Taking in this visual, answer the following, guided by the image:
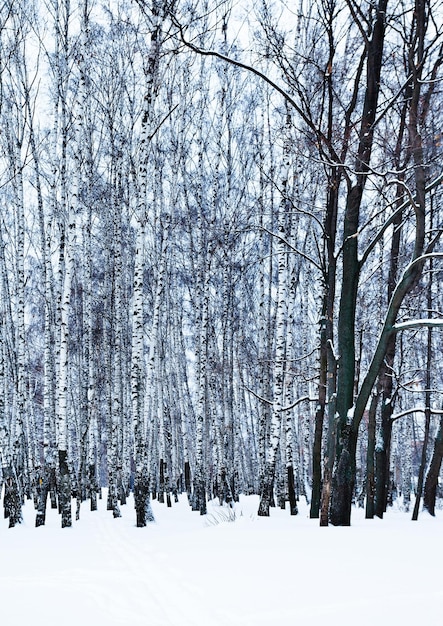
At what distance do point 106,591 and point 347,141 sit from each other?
7.10m

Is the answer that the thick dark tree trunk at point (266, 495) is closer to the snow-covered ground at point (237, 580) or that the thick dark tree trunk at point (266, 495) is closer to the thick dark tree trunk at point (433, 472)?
the snow-covered ground at point (237, 580)

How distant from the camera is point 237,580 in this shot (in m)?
5.16

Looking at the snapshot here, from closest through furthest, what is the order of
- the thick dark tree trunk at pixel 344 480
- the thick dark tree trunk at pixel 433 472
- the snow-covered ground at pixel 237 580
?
the snow-covered ground at pixel 237 580 → the thick dark tree trunk at pixel 344 480 → the thick dark tree trunk at pixel 433 472

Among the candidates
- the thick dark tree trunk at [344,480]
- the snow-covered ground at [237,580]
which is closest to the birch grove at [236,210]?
the thick dark tree trunk at [344,480]

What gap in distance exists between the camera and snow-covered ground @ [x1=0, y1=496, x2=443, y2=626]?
407 centimetres

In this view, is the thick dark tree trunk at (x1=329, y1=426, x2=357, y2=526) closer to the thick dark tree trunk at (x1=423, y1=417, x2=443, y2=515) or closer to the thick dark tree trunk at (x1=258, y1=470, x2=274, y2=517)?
the thick dark tree trunk at (x1=258, y1=470, x2=274, y2=517)

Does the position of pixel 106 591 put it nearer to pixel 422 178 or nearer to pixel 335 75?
pixel 422 178

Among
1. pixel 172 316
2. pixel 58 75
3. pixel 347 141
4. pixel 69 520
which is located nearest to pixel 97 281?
pixel 172 316

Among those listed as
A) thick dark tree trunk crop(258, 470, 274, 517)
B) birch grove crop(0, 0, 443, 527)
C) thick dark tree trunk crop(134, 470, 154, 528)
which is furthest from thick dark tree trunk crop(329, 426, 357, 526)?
thick dark tree trunk crop(134, 470, 154, 528)

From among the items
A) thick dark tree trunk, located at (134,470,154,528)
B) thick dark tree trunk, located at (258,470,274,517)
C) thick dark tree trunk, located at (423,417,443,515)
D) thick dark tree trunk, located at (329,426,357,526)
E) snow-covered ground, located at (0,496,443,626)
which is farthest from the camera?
thick dark tree trunk, located at (423,417,443,515)

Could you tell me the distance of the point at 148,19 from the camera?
11328mm

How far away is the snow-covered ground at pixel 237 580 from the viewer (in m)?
4.07

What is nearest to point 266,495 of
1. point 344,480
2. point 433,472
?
point 344,480

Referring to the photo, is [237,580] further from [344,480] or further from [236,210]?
[236,210]
